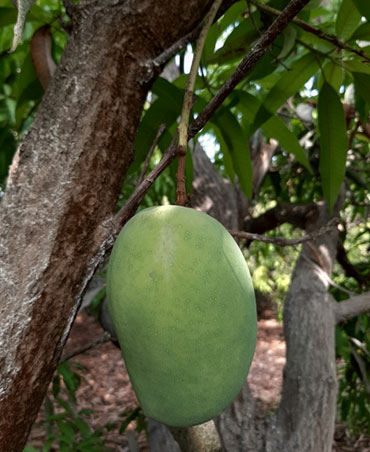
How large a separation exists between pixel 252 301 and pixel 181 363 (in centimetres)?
13

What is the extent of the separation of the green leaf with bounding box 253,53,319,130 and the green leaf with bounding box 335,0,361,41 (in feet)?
0.24

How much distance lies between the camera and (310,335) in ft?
6.11

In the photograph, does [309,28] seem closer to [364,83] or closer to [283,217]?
[364,83]

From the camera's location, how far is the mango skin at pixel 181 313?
543 mm

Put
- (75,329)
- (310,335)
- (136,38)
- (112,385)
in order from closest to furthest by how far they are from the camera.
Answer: (136,38) < (310,335) < (112,385) < (75,329)

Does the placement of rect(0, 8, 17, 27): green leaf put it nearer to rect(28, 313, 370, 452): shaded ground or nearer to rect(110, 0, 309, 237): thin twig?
rect(110, 0, 309, 237): thin twig

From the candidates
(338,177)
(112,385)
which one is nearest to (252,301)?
(338,177)

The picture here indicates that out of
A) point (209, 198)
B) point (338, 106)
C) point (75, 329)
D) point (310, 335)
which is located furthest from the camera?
point (75, 329)

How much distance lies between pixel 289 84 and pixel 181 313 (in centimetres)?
68

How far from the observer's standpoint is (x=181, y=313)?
0.54 meters

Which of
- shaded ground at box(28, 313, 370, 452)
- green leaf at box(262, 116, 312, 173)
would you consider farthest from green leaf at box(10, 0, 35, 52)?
shaded ground at box(28, 313, 370, 452)

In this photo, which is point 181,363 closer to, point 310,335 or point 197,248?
point 197,248

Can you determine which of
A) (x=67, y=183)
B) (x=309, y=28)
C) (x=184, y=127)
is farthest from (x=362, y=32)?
(x=67, y=183)

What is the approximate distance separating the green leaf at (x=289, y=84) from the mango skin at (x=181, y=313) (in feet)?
1.72
